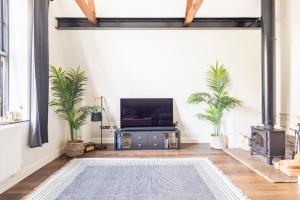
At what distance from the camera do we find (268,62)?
13.2ft

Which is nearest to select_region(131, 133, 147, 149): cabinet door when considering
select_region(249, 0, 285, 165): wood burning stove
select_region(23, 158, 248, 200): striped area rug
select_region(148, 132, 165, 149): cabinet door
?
Answer: select_region(148, 132, 165, 149): cabinet door

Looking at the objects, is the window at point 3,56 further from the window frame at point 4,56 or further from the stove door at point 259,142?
the stove door at point 259,142

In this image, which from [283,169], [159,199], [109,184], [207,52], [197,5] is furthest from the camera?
[207,52]

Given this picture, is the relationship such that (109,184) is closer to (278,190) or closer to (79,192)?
(79,192)

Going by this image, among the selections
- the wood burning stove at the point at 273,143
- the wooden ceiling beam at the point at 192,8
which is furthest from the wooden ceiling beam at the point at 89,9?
the wood burning stove at the point at 273,143

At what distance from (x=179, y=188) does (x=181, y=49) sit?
138 inches

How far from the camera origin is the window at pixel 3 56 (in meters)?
3.20

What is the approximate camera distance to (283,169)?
3.24 meters

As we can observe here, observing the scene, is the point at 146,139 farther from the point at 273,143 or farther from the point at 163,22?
the point at 163,22

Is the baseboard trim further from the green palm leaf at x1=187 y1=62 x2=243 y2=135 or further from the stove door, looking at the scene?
the stove door

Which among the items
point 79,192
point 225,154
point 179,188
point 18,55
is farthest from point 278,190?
point 18,55

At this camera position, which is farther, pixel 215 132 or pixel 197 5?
pixel 215 132

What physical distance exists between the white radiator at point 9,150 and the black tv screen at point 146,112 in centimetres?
262

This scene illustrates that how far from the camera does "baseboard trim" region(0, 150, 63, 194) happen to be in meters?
2.76
